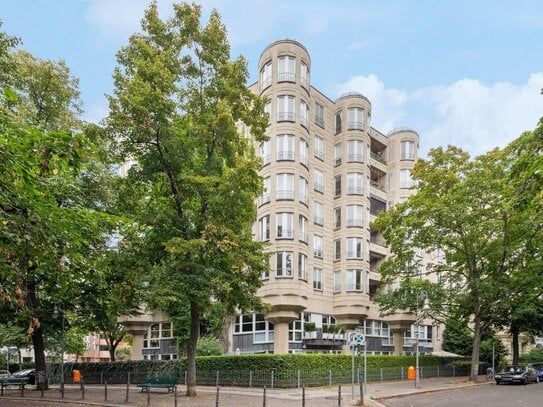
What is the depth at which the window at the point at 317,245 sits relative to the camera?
43938 mm

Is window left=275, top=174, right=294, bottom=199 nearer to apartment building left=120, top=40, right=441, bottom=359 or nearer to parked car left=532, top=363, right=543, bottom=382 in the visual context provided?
apartment building left=120, top=40, right=441, bottom=359

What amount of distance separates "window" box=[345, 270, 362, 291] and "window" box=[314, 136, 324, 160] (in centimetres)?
1015

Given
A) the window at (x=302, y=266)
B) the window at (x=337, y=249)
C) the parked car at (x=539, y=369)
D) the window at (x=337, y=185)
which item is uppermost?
the window at (x=337, y=185)

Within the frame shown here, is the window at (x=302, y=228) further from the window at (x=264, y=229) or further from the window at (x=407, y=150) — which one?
the window at (x=407, y=150)

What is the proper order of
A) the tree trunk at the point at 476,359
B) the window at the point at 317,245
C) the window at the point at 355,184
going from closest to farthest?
the tree trunk at the point at 476,359 < the window at the point at 317,245 < the window at the point at 355,184

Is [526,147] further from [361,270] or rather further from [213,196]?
[361,270]

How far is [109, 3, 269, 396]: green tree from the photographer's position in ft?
70.9

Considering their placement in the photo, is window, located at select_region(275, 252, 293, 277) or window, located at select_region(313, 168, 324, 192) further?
window, located at select_region(313, 168, 324, 192)

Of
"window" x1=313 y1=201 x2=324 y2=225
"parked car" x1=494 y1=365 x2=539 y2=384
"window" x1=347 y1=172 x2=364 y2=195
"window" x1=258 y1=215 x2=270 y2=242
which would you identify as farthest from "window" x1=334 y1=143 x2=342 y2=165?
"parked car" x1=494 y1=365 x2=539 y2=384

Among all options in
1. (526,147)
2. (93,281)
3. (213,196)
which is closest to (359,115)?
(213,196)

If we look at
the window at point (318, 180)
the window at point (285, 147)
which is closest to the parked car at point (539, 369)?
the window at point (318, 180)

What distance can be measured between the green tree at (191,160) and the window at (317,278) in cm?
1888

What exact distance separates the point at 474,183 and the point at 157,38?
21.0m

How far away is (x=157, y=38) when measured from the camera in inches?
956
